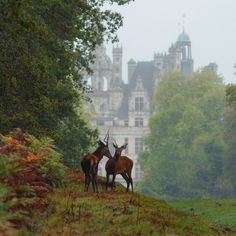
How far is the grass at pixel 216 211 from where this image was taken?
21.5 meters

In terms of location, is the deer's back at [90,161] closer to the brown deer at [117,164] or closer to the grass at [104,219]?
the brown deer at [117,164]

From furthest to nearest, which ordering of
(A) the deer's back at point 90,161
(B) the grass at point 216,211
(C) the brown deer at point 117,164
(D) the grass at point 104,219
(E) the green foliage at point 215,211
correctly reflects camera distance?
(E) the green foliage at point 215,211, (B) the grass at point 216,211, (C) the brown deer at point 117,164, (A) the deer's back at point 90,161, (D) the grass at point 104,219

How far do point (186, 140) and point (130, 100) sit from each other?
67374 millimetres

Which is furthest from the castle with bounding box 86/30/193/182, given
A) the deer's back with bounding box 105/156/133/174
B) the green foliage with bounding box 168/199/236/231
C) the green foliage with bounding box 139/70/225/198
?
the deer's back with bounding box 105/156/133/174

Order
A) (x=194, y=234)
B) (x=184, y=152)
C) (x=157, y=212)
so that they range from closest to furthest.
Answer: (x=194, y=234), (x=157, y=212), (x=184, y=152)

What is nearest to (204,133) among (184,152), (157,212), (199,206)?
(184,152)

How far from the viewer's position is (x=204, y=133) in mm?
99250

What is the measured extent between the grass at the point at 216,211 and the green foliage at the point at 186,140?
54610 mm

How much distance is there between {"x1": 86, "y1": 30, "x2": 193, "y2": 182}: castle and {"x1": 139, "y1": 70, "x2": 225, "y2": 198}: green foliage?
171 ft

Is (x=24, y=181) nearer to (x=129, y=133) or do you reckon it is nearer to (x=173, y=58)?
(x=129, y=133)

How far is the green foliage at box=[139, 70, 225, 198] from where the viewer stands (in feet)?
295

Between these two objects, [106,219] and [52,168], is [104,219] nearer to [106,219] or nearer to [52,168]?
[106,219]

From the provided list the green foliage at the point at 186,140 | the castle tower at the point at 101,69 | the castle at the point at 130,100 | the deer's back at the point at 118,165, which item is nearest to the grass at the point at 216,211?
the deer's back at the point at 118,165

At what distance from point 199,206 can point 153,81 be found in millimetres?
146550
